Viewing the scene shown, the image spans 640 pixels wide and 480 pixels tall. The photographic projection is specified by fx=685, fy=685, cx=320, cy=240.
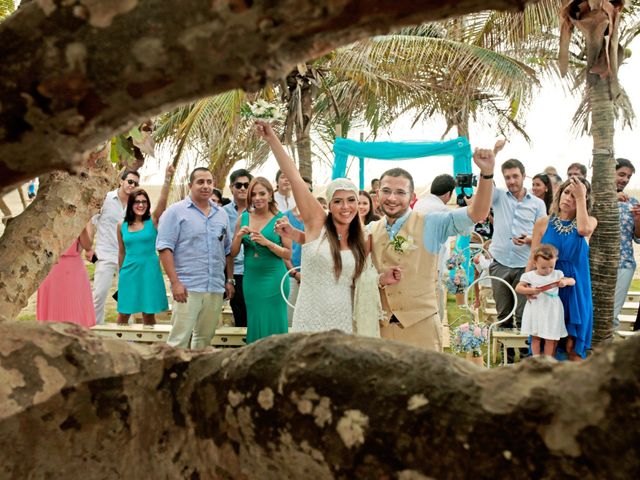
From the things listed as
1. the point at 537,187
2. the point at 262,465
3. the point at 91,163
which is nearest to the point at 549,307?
the point at 537,187

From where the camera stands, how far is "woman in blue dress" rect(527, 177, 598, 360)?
6207mm

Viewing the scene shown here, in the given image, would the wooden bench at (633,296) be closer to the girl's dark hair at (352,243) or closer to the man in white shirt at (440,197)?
the man in white shirt at (440,197)

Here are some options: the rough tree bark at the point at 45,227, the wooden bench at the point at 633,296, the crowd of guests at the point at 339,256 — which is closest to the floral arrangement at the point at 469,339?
the crowd of guests at the point at 339,256

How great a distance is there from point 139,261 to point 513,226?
4.11 meters

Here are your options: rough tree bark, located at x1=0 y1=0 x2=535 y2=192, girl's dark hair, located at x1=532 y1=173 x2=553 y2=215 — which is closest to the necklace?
girl's dark hair, located at x1=532 y1=173 x2=553 y2=215

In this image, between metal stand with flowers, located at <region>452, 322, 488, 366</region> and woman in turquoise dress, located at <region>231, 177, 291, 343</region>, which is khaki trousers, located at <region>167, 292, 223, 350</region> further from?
metal stand with flowers, located at <region>452, 322, 488, 366</region>

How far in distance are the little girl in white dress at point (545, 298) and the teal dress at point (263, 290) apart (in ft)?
7.34

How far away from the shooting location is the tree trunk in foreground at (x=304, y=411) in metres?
1.12

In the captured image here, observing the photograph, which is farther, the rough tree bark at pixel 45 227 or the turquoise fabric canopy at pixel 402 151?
the turquoise fabric canopy at pixel 402 151

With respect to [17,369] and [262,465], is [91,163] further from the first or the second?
[262,465]

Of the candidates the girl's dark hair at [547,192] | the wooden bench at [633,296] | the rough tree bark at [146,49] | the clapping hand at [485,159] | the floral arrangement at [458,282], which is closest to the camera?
the rough tree bark at [146,49]

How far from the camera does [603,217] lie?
7406mm

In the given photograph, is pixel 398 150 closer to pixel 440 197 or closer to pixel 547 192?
pixel 547 192

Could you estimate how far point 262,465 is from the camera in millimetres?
1422
